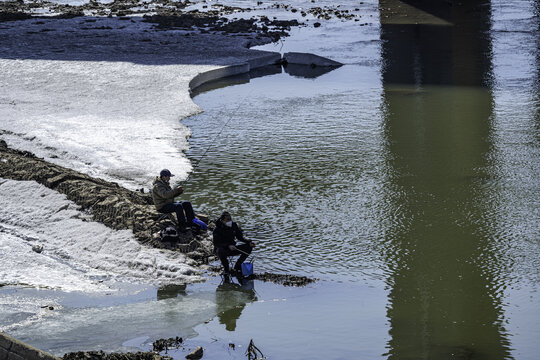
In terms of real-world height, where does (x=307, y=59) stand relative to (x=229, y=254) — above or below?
above

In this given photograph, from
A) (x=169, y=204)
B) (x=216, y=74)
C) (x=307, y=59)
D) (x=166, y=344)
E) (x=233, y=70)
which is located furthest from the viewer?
(x=307, y=59)

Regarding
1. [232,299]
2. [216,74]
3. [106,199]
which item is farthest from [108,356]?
[216,74]

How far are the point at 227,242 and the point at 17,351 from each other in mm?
4301

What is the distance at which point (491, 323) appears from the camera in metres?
9.66

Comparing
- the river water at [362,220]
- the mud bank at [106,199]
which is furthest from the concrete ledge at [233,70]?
the mud bank at [106,199]

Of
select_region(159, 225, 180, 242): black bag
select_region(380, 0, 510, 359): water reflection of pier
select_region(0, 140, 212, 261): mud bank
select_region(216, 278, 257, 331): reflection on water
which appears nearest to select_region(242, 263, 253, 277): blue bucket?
select_region(216, 278, 257, 331): reflection on water

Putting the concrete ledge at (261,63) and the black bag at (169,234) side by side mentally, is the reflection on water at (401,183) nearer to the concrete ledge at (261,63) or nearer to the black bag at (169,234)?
the concrete ledge at (261,63)

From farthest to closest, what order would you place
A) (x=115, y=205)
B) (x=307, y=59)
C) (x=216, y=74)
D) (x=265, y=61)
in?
(x=265, y=61) → (x=307, y=59) → (x=216, y=74) → (x=115, y=205)

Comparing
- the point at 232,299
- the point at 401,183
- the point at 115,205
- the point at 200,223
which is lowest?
the point at 232,299

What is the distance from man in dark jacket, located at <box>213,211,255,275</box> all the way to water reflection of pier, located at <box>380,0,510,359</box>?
214 centimetres

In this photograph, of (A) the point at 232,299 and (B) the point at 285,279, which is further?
(B) the point at 285,279

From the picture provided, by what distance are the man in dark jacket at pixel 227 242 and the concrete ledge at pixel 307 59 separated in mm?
16991

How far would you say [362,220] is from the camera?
1333cm

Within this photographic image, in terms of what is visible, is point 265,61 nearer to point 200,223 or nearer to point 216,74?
point 216,74
